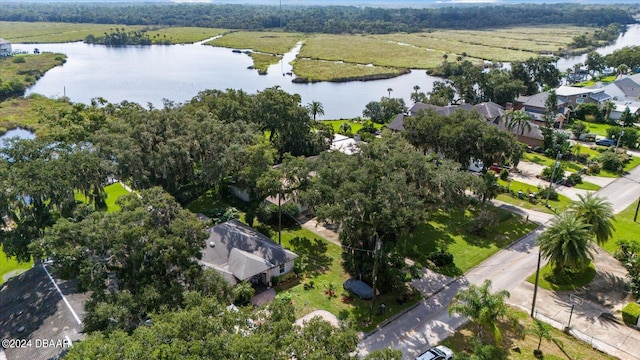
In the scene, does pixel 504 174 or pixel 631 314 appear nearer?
pixel 631 314

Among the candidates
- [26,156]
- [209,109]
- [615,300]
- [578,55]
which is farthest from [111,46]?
[615,300]

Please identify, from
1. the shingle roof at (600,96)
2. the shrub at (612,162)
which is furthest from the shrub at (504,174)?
the shingle roof at (600,96)

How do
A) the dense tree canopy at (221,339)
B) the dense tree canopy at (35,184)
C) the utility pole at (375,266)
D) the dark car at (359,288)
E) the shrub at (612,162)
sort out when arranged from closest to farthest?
the dense tree canopy at (221,339), the utility pole at (375,266), the dense tree canopy at (35,184), the dark car at (359,288), the shrub at (612,162)

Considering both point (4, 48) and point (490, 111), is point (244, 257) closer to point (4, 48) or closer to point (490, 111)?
point (490, 111)

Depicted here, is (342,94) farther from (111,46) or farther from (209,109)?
(111,46)

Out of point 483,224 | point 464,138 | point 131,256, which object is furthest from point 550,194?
point 131,256

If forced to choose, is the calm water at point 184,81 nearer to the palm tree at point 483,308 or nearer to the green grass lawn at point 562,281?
the green grass lawn at point 562,281
